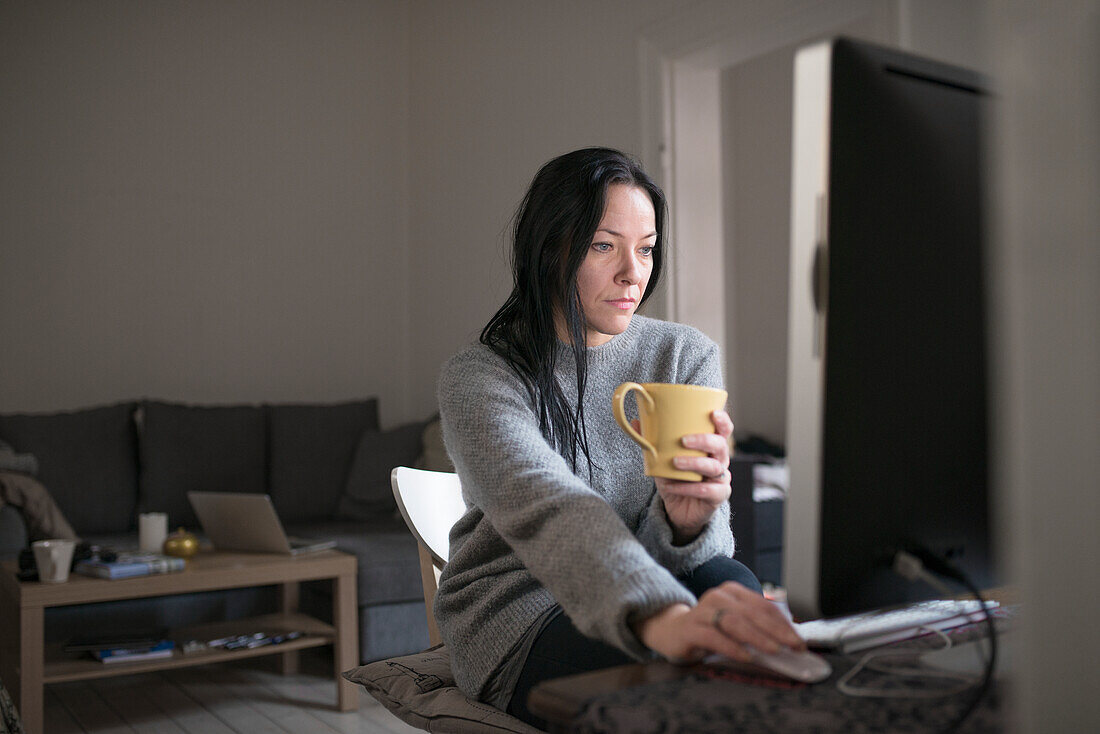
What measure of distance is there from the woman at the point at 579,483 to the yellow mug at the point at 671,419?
11mm

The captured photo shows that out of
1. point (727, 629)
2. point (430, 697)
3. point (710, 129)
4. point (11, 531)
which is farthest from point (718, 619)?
point (710, 129)

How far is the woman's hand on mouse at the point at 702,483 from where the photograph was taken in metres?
0.83

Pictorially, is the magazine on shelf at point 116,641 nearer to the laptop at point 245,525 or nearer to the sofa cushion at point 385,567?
the laptop at point 245,525

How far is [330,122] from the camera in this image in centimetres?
494

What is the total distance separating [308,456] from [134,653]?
158 centimetres

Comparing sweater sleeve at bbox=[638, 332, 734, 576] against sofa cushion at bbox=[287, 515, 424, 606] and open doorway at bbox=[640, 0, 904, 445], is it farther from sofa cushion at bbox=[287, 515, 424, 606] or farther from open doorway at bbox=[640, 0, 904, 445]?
sofa cushion at bbox=[287, 515, 424, 606]

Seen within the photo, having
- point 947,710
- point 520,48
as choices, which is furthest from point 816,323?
point 520,48

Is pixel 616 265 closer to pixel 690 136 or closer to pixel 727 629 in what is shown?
pixel 727 629

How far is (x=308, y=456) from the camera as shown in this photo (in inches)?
160

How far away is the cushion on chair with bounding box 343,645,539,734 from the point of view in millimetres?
1045

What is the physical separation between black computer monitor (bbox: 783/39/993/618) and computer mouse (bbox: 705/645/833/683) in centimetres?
5

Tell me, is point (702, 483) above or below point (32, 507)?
above

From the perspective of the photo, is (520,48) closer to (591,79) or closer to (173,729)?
(591,79)

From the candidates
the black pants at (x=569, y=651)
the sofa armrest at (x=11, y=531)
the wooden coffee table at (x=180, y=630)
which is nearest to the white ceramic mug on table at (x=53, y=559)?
the wooden coffee table at (x=180, y=630)
